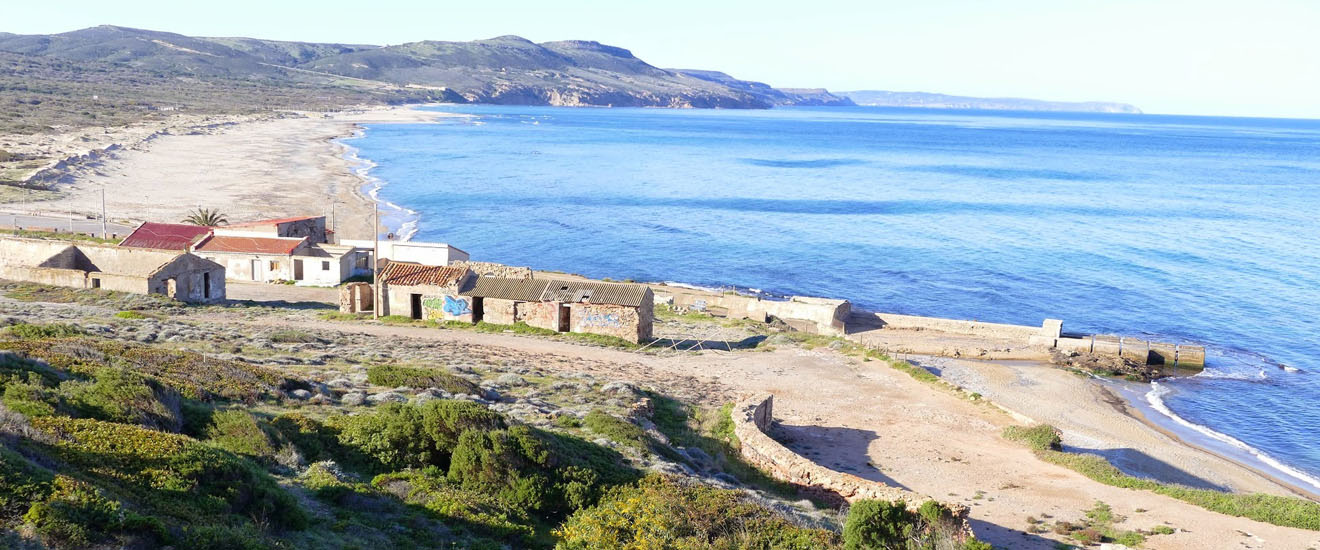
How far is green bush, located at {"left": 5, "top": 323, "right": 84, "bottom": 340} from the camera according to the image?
21359 millimetres

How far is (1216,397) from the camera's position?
3538 cm

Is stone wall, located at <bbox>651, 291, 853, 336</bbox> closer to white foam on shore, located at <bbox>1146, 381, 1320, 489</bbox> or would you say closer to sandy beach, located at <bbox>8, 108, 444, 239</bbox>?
white foam on shore, located at <bbox>1146, 381, 1320, 489</bbox>

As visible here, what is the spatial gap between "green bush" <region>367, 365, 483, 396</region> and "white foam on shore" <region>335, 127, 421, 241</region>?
37.1 metres

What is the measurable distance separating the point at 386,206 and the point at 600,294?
4363 centimetres

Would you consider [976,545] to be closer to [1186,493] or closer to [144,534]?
[1186,493]

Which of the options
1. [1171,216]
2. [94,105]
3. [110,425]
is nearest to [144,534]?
[110,425]

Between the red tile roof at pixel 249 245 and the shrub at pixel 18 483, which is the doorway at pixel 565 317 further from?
the shrub at pixel 18 483

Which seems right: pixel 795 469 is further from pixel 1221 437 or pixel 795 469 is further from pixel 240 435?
pixel 1221 437

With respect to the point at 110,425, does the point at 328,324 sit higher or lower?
lower

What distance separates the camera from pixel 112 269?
3638 centimetres

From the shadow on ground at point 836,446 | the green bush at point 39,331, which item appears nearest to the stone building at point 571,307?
the shadow on ground at point 836,446

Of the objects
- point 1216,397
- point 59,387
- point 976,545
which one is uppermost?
point 59,387

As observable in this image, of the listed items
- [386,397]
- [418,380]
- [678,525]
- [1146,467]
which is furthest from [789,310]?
[678,525]

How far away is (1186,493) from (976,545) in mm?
9085
